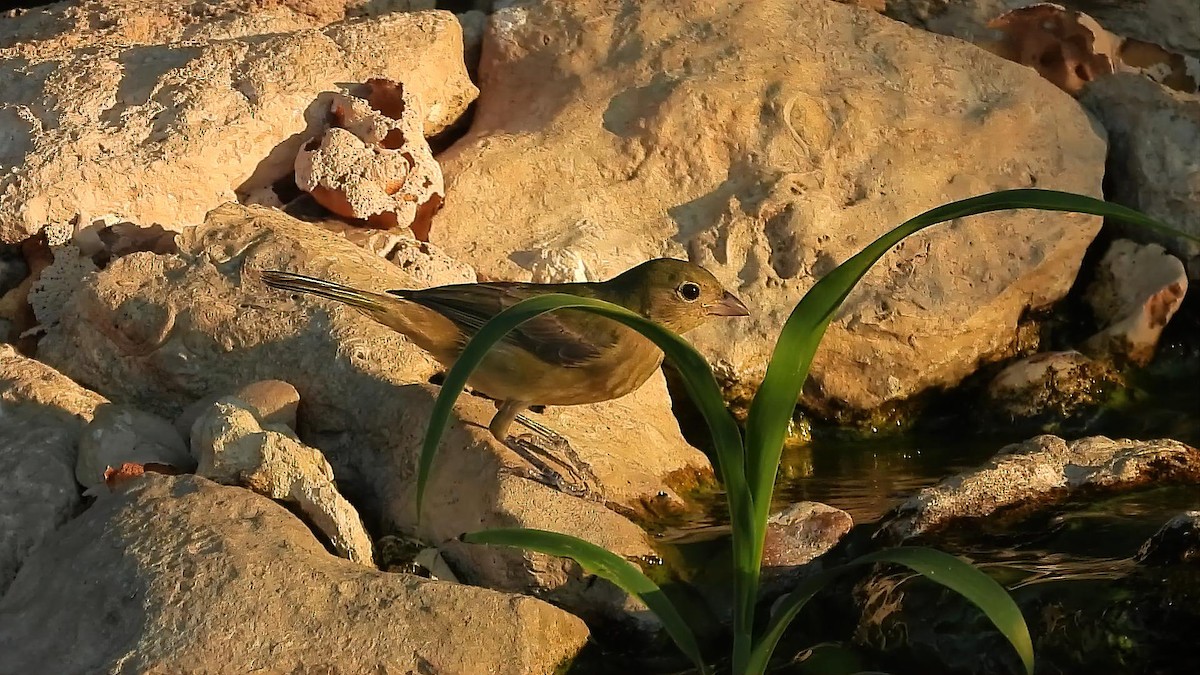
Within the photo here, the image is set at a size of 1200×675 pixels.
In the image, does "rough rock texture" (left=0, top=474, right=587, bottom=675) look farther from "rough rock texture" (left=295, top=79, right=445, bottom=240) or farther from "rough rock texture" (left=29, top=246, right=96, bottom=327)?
"rough rock texture" (left=295, top=79, right=445, bottom=240)

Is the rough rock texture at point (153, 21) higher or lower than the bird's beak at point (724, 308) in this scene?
higher

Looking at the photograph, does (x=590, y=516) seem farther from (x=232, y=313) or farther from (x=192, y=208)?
(x=192, y=208)

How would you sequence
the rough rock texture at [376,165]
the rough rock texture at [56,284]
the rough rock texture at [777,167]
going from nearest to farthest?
1. the rough rock texture at [56,284]
2. the rough rock texture at [376,165]
3. the rough rock texture at [777,167]

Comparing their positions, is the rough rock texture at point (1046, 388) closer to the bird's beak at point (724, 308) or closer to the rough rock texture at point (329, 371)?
the rough rock texture at point (329, 371)

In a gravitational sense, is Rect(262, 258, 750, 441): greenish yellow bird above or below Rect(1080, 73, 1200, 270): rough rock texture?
below

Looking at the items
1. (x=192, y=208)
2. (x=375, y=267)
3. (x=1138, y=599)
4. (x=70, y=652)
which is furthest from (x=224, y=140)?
(x=1138, y=599)

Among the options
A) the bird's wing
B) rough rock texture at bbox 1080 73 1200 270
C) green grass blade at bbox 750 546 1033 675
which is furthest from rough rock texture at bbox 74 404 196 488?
rough rock texture at bbox 1080 73 1200 270

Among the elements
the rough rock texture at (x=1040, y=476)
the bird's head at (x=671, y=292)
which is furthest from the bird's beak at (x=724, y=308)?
the rough rock texture at (x=1040, y=476)
